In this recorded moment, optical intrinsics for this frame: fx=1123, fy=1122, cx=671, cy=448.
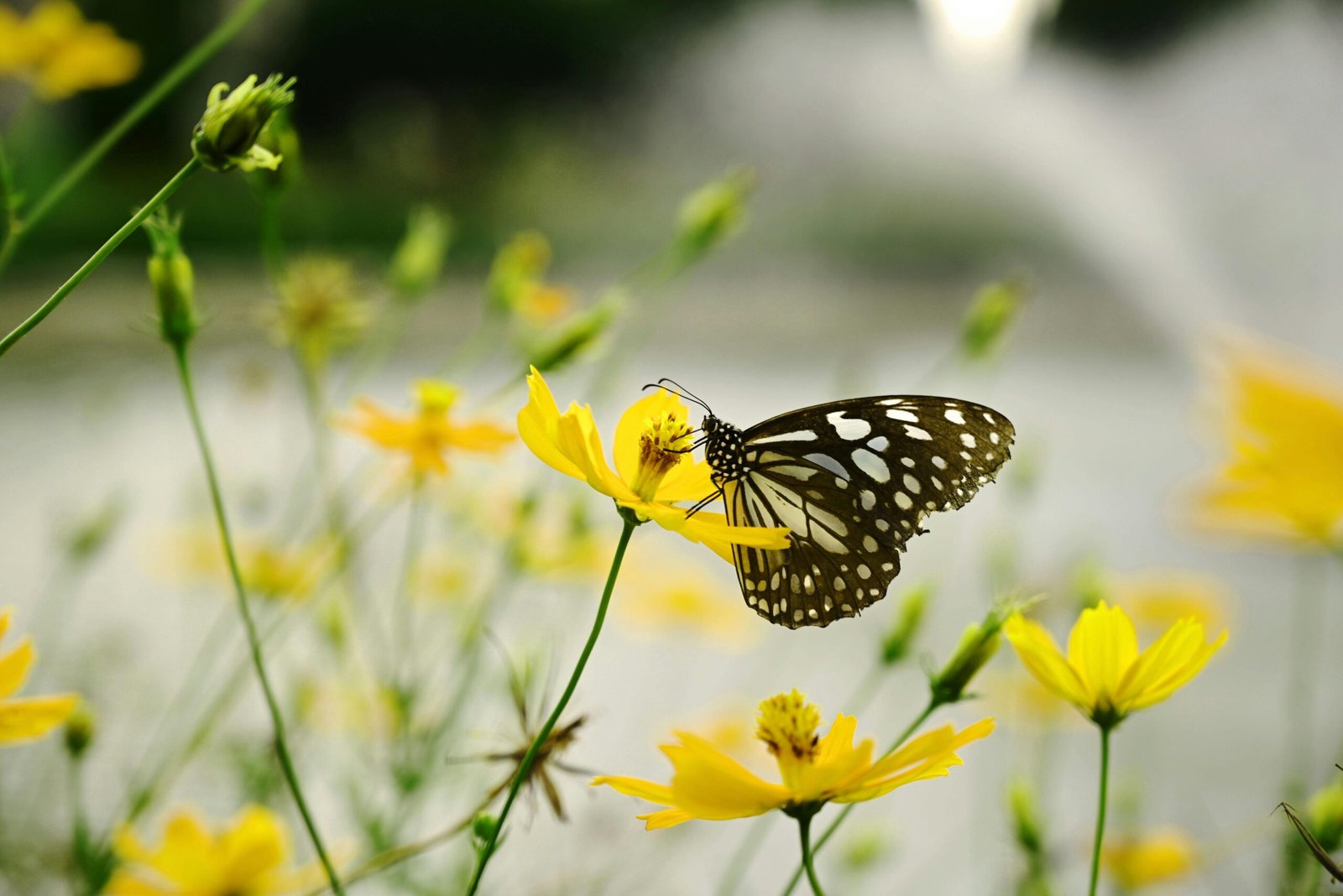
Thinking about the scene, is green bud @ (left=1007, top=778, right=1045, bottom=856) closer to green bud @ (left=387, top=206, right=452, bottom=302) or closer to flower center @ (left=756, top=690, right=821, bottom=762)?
flower center @ (left=756, top=690, right=821, bottom=762)

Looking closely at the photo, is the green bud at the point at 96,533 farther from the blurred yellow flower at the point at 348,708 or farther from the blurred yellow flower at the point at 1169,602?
the blurred yellow flower at the point at 1169,602

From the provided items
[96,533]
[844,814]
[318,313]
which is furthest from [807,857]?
[96,533]

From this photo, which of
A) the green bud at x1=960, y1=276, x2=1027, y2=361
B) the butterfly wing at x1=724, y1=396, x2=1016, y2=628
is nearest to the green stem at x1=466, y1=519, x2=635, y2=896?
the butterfly wing at x1=724, y1=396, x2=1016, y2=628

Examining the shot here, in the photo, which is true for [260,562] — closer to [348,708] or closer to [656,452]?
[348,708]

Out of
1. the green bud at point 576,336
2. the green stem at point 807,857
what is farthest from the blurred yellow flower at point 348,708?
the green stem at point 807,857

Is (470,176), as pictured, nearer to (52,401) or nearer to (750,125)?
(750,125)

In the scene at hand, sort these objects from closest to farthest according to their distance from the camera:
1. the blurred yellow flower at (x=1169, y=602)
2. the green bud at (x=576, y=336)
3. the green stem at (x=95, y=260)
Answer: the green stem at (x=95, y=260), the green bud at (x=576, y=336), the blurred yellow flower at (x=1169, y=602)
